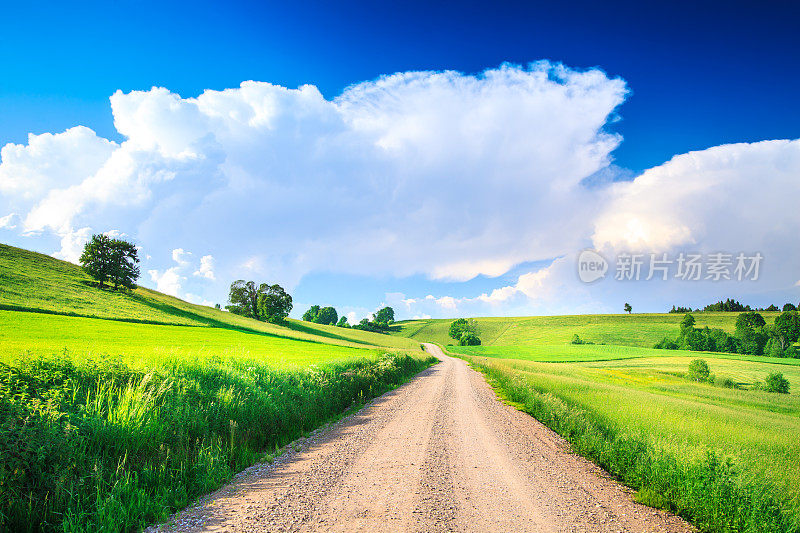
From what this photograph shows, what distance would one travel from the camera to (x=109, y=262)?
63406mm

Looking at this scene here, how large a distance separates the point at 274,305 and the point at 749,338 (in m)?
123

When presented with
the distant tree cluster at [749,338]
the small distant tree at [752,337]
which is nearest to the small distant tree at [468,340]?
the distant tree cluster at [749,338]

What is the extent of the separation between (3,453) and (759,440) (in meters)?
17.8

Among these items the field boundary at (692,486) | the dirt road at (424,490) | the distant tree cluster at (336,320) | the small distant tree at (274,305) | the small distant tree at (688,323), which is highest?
the small distant tree at (688,323)

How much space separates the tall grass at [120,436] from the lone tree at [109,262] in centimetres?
7157

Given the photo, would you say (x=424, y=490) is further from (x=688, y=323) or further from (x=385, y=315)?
(x=385, y=315)

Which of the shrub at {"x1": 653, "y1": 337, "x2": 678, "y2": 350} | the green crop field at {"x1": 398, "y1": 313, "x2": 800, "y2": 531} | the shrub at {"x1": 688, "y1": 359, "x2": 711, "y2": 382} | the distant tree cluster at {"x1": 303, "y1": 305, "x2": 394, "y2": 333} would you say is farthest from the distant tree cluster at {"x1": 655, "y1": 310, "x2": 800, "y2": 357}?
the distant tree cluster at {"x1": 303, "y1": 305, "x2": 394, "y2": 333}

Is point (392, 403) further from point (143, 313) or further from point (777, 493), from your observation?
point (143, 313)

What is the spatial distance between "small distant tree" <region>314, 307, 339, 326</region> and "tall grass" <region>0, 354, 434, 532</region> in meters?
132

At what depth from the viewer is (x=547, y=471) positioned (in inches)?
292

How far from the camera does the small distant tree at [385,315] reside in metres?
152

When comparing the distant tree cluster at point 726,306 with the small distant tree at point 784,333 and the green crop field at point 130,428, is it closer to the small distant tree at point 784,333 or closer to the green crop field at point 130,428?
the small distant tree at point 784,333

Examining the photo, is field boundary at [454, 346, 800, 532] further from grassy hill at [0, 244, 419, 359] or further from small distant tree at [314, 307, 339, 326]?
small distant tree at [314, 307, 339, 326]

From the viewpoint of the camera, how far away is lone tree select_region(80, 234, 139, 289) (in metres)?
62.2
